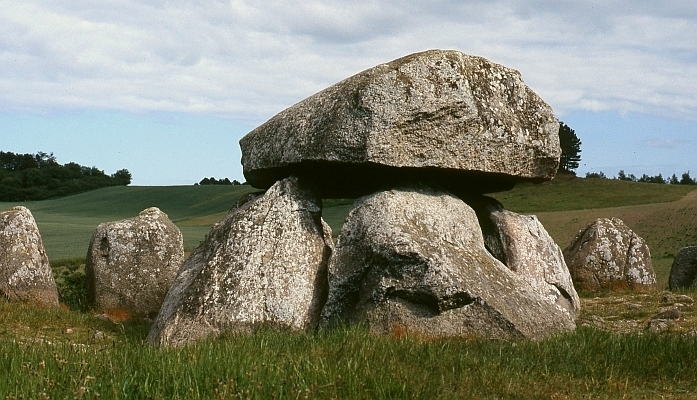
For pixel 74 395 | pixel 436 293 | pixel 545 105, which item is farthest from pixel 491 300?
pixel 74 395

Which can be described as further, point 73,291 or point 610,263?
point 610,263

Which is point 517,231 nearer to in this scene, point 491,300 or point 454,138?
point 454,138

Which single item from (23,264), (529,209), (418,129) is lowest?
(23,264)

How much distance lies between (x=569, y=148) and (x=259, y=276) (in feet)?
232

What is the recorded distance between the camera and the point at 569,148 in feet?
264

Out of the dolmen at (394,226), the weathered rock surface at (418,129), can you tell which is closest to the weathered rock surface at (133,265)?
the dolmen at (394,226)

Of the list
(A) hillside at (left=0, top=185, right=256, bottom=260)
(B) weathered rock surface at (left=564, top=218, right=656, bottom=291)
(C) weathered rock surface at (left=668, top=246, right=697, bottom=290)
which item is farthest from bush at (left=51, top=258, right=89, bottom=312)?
(A) hillside at (left=0, top=185, right=256, bottom=260)

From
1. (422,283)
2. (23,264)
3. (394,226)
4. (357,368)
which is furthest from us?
(23,264)

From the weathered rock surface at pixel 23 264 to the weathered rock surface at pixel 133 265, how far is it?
3.12 ft

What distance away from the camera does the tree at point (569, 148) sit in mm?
79750

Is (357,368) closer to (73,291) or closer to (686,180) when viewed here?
(73,291)

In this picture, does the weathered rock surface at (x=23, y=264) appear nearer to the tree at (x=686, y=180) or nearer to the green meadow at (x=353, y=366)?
the green meadow at (x=353, y=366)

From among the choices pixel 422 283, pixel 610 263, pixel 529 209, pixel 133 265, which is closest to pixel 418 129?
pixel 422 283

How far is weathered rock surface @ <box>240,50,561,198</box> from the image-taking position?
1347 centimetres
